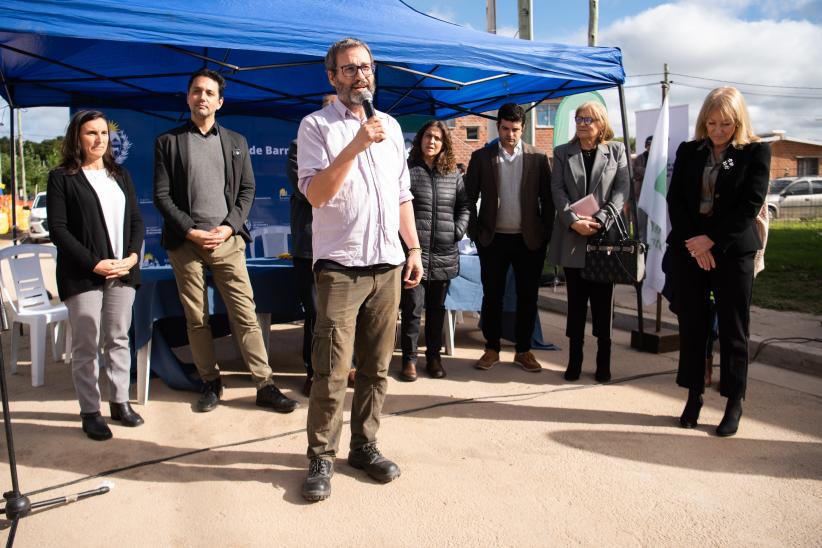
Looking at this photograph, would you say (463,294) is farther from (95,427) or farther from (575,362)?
(95,427)

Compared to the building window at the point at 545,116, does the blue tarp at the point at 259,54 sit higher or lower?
lower

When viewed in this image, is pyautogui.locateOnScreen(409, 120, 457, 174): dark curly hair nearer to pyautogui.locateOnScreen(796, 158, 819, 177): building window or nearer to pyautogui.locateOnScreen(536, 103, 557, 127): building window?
pyautogui.locateOnScreen(536, 103, 557, 127): building window

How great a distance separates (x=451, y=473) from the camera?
3.09 metres

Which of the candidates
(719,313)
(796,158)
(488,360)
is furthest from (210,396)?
(796,158)

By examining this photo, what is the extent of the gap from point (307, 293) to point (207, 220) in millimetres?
879

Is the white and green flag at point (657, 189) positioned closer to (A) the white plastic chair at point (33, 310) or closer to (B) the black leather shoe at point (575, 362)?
(B) the black leather shoe at point (575, 362)

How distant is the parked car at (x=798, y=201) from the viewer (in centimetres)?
2195

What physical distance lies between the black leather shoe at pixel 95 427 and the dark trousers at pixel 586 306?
3.11m

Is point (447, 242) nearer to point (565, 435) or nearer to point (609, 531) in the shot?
point (565, 435)

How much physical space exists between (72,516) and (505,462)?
6.52ft

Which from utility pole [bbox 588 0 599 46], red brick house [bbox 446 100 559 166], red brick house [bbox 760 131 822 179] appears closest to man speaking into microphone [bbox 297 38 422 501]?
utility pole [bbox 588 0 599 46]

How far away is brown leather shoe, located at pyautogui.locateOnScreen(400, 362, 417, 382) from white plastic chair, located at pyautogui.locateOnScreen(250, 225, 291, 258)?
4.07m

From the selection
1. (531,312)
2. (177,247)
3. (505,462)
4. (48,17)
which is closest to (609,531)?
(505,462)

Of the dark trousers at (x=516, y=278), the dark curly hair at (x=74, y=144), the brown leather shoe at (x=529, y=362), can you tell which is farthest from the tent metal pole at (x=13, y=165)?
the brown leather shoe at (x=529, y=362)
